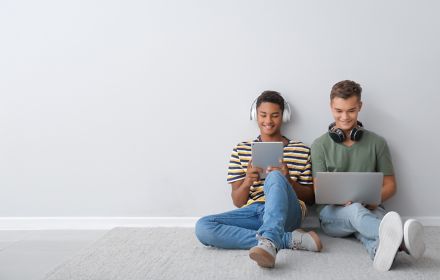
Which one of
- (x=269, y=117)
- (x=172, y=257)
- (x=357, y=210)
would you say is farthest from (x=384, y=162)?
(x=172, y=257)

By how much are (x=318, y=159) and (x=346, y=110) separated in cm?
32

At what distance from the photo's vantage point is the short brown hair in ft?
8.68

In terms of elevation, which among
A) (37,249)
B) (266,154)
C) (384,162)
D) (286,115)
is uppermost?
(286,115)

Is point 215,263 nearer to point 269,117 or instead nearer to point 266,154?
point 266,154

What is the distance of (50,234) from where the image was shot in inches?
116

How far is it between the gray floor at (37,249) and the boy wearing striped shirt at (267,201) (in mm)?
699

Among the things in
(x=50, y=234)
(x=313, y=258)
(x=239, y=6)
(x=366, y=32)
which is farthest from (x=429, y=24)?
(x=50, y=234)

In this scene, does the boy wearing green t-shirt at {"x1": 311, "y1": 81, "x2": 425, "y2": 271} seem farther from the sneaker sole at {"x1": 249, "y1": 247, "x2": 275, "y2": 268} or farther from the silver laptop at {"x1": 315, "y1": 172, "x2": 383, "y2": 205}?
the sneaker sole at {"x1": 249, "y1": 247, "x2": 275, "y2": 268}

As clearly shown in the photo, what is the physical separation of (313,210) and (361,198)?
0.56m

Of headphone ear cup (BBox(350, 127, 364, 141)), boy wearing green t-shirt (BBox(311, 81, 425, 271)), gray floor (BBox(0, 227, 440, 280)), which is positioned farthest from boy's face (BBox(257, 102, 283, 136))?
gray floor (BBox(0, 227, 440, 280))

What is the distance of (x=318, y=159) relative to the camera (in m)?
2.78

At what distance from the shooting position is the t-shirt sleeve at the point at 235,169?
9.31 ft

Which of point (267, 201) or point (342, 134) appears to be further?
point (342, 134)

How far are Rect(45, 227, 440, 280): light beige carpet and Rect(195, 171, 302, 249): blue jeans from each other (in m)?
0.05
